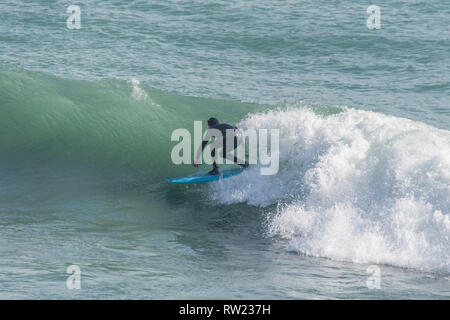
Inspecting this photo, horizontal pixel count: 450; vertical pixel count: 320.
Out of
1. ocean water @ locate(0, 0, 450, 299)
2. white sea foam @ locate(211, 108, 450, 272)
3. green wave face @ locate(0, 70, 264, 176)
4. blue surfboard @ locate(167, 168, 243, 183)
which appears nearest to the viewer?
ocean water @ locate(0, 0, 450, 299)

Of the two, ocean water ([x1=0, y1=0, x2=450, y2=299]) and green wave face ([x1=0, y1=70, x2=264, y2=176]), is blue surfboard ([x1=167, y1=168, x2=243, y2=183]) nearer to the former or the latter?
ocean water ([x1=0, y1=0, x2=450, y2=299])

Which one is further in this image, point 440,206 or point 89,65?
point 89,65

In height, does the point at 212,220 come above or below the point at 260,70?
below

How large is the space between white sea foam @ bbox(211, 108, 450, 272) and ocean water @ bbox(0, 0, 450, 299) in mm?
30

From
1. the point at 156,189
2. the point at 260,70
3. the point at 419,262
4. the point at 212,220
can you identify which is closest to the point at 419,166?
the point at 419,262

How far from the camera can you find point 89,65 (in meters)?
21.3

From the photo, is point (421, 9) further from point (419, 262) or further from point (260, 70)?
point (419, 262)

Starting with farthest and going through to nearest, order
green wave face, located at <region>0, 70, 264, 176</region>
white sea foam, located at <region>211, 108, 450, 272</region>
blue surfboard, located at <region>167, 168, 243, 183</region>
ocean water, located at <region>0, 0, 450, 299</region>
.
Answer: green wave face, located at <region>0, 70, 264, 176</region>
blue surfboard, located at <region>167, 168, 243, 183</region>
white sea foam, located at <region>211, 108, 450, 272</region>
ocean water, located at <region>0, 0, 450, 299</region>

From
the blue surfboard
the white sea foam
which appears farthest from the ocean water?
the blue surfboard

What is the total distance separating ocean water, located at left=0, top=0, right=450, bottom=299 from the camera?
9195mm

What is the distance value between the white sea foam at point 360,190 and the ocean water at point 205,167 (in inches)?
1.2

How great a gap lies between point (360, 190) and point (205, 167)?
382 cm
